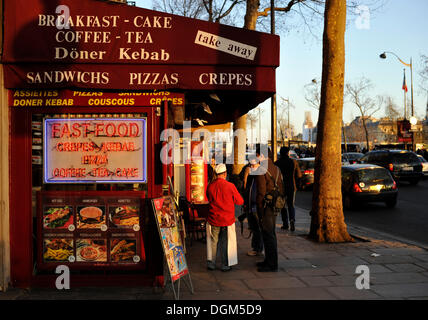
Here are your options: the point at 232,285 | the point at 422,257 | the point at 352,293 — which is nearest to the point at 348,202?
the point at 422,257

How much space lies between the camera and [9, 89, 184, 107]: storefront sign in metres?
5.90

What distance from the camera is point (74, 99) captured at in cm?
594

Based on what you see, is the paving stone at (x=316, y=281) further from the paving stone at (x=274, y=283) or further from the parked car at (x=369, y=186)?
the parked car at (x=369, y=186)

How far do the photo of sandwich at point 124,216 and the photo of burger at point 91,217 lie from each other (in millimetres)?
141

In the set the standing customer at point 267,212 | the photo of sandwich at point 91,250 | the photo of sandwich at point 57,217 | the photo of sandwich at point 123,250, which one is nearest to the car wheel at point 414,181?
the standing customer at point 267,212

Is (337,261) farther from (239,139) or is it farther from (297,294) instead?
(239,139)

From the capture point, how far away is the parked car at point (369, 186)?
14.4m

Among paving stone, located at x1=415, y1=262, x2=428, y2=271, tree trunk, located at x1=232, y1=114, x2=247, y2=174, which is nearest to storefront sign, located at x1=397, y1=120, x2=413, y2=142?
tree trunk, located at x1=232, y1=114, x2=247, y2=174

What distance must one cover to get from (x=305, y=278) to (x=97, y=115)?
3.83 m

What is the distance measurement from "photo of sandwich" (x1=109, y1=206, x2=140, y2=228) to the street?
6.69m

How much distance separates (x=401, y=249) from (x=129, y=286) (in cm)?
533
